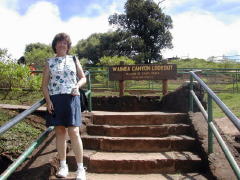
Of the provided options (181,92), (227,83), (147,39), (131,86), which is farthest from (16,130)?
(147,39)

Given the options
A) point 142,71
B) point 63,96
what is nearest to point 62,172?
point 63,96

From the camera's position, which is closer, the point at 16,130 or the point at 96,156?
the point at 96,156

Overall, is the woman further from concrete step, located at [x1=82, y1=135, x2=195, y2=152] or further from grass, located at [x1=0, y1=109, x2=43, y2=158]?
concrete step, located at [x1=82, y1=135, x2=195, y2=152]

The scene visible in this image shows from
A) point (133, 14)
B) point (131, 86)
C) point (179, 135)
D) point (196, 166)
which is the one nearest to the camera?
point (196, 166)

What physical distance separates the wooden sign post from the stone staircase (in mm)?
2463

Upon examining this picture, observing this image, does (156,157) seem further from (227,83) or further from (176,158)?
(227,83)

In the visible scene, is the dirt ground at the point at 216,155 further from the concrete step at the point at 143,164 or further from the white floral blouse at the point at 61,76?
the white floral blouse at the point at 61,76

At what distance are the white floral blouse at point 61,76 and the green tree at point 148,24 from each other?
26.5 meters

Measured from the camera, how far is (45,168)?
3305 millimetres

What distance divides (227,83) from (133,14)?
677 inches

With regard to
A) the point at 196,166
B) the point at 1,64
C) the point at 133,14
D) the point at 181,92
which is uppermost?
the point at 133,14

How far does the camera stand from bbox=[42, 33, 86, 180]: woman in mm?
3178

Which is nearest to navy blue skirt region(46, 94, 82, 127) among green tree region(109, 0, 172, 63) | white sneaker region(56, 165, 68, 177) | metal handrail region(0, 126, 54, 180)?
metal handrail region(0, 126, 54, 180)

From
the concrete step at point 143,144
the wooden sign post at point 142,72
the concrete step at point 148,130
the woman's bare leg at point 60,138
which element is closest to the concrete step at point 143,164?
the concrete step at point 143,144
